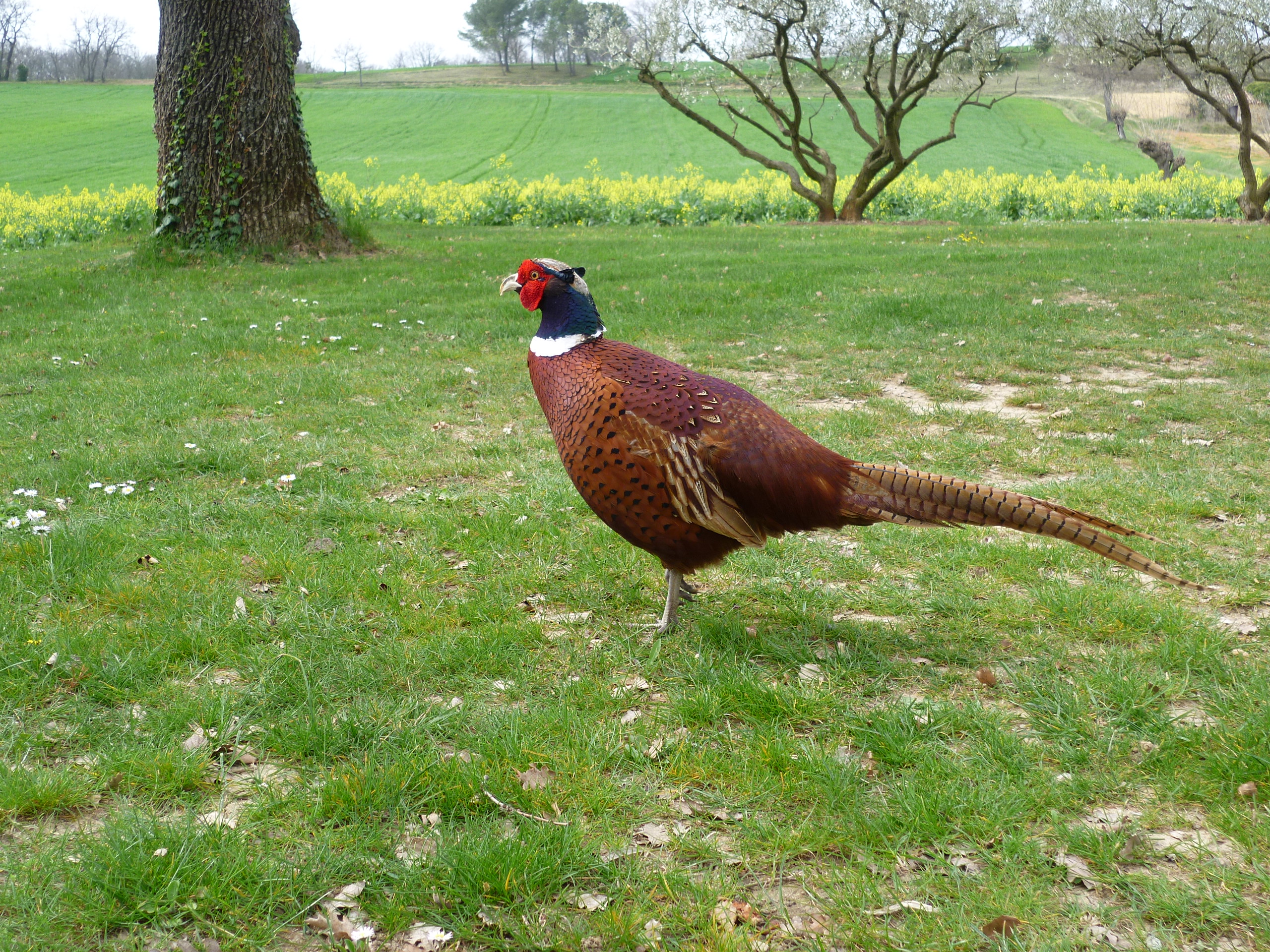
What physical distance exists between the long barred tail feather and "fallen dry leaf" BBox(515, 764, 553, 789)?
1.60 metres

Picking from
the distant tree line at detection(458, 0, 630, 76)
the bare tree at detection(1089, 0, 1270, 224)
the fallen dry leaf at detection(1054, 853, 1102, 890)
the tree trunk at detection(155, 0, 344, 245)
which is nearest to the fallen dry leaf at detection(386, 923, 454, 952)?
the fallen dry leaf at detection(1054, 853, 1102, 890)

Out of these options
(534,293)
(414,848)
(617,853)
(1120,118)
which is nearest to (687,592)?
(534,293)

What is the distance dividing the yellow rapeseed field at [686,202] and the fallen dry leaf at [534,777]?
2016 cm

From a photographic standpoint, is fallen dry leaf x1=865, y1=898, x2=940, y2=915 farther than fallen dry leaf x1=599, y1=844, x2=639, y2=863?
No

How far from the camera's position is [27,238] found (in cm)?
2047

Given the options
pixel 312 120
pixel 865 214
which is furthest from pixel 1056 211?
pixel 312 120

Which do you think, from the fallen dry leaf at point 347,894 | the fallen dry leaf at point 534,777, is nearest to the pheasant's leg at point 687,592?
the fallen dry leaf at point 534,777

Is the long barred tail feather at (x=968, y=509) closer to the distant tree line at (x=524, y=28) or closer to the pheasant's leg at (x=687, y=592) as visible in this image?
the pheasant's leg at (x=687, y=592)

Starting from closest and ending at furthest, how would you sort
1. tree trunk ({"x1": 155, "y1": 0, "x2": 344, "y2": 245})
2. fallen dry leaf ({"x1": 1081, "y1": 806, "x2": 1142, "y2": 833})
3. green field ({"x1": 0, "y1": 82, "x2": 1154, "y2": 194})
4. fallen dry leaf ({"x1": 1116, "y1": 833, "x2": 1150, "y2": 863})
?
fallen dry leaf ({"x1": 1116, "y1": 833, "x2": 1150, "y2": 863}), fallen dry leaf ({"x1": 1081, "y1": 806, "x2": 1142, "y2": 833}), tree trunk ({"x1": 155, "y1": 0, "x2": 344, "y2": 245}), green field ({"x1": 0, "y1": 82, "x2": 1154, "y2": 194})

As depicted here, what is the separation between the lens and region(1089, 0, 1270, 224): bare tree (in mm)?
21984

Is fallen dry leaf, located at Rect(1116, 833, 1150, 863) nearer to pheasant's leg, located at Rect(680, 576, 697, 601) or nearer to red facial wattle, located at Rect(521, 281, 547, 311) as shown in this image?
pheasant's leg, located at Rect(680, 576, 697, 601)

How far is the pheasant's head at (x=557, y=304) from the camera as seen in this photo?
4184mm

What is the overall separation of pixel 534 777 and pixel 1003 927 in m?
1.48

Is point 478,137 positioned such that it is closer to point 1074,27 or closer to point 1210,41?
point 1074,27
